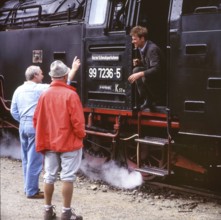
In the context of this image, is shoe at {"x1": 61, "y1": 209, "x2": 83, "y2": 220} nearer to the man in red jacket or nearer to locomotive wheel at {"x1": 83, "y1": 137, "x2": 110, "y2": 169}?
the man in red jacket

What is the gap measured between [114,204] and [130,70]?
1694 mm

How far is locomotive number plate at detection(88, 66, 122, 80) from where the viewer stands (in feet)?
23.4

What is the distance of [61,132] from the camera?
533 centimetres

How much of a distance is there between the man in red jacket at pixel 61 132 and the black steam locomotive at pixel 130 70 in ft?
4.76

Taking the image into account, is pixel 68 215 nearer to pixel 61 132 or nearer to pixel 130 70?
pixel 61 132

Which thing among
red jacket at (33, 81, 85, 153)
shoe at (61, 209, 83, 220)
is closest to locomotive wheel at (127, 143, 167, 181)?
shoe at (61, 209, 83, 220)

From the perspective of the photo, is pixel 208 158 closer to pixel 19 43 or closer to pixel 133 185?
pixel 133 185

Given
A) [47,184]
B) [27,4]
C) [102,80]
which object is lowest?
[47,184]

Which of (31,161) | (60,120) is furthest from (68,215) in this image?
(31,161)

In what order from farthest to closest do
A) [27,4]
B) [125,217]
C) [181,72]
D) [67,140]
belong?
[27,4]
[181,72]
[125,217]
[67,140]

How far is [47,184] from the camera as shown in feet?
18.1

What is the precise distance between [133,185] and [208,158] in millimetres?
1164

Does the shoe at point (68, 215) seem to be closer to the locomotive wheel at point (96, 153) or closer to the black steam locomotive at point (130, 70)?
the black steam locomotive at point (130, 70)

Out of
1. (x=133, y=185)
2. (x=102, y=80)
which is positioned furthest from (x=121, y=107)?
(x=133, y=185)
